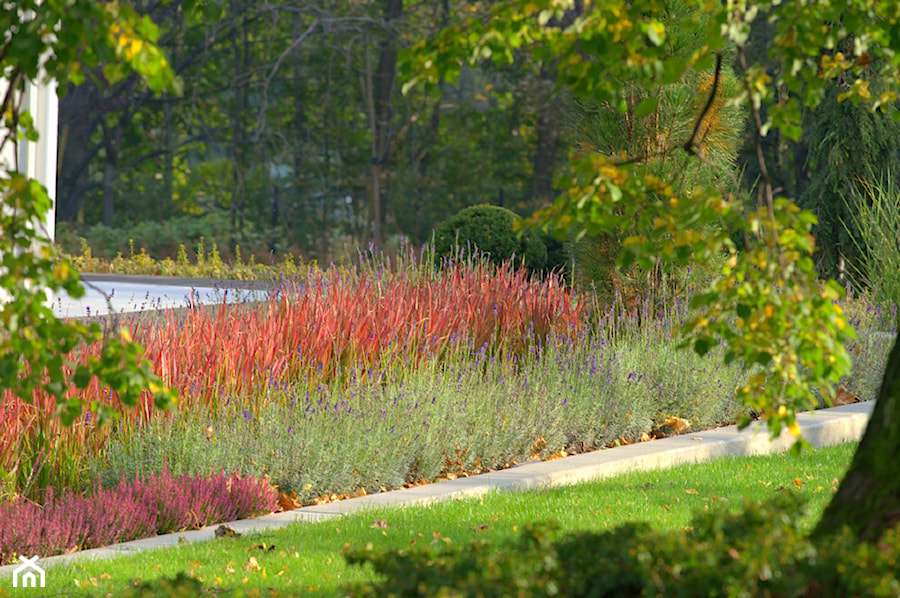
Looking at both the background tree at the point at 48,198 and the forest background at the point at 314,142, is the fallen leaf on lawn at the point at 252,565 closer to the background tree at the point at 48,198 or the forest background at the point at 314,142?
the background tree at the point at 48,198

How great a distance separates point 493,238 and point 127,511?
8890mm

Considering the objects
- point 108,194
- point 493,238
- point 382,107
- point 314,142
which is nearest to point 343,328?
point 493,238

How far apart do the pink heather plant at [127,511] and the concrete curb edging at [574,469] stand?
10 centimetres

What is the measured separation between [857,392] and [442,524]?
499 cm

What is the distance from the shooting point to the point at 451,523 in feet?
16.8

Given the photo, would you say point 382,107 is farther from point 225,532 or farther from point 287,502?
point 225,532

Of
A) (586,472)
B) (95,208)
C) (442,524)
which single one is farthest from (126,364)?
(95,208)

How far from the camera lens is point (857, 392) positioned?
882cm

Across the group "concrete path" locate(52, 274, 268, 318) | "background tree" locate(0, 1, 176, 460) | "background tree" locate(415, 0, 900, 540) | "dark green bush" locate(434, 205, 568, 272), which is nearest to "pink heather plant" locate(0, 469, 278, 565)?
"background tree" locate(0, 1, 176, 460)

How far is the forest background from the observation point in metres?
22.6

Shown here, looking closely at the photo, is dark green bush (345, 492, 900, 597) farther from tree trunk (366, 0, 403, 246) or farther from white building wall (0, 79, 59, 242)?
tree trunk (366, 0, 403, 246)

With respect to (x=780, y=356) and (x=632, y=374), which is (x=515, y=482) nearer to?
(x=632, y=374)

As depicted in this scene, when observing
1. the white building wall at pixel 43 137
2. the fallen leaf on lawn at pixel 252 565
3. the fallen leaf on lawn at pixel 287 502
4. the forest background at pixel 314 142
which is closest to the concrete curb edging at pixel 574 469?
the fallen leaf on lawn at pixel 287 502

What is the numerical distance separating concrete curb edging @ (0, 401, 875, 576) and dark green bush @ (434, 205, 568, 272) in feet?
19.2
